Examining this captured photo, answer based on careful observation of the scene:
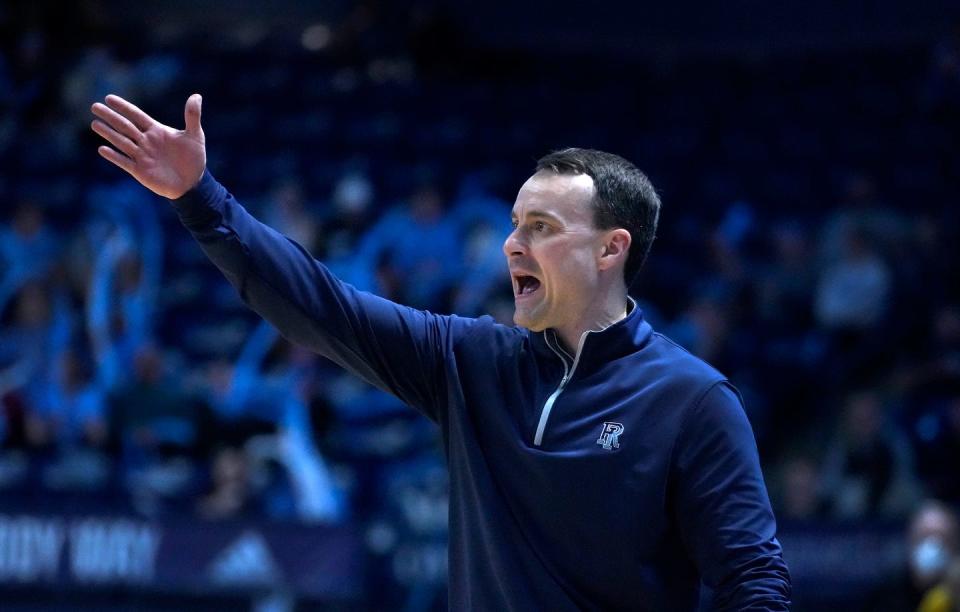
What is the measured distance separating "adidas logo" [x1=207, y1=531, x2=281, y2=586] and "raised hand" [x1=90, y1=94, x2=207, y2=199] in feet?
19.9

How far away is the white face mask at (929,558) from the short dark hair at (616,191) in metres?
3.85

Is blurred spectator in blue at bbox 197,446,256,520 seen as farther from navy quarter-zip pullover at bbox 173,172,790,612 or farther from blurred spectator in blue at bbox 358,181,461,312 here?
navy quarter-zip pullover at bbox 173,172,790,612

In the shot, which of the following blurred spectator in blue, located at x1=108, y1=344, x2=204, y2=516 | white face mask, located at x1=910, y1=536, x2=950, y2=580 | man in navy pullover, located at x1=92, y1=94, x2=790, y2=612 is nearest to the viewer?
man in navy pullover, located at x1=92, y1=94, x2=790, y2=612

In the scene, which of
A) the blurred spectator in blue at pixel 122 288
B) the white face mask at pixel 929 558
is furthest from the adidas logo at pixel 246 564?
the white face mask at pixel 929 558

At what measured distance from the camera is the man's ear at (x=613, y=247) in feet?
9.93

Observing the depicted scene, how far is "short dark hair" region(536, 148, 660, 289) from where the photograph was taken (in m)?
3.01

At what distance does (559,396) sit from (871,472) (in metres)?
6.00

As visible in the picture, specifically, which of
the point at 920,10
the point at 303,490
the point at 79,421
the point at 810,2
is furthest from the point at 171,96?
the point at 920,10

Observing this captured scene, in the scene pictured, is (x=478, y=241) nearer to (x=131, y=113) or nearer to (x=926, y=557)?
(x=926, y=557)

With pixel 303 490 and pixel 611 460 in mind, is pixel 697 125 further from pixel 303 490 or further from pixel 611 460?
pixel 611 460

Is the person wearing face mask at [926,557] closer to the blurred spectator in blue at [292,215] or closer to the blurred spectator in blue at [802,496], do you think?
the blurred spectator in blue at [802,496]

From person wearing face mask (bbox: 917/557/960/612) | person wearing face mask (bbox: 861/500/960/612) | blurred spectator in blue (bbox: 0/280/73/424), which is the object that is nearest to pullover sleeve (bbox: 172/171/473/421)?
person wearing face mask (bbox: 917/557/960/612)

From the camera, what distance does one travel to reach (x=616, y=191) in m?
3.03

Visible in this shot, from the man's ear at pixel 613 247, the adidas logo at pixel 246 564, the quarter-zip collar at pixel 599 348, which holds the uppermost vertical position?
the man's ear at pixel 613 247
